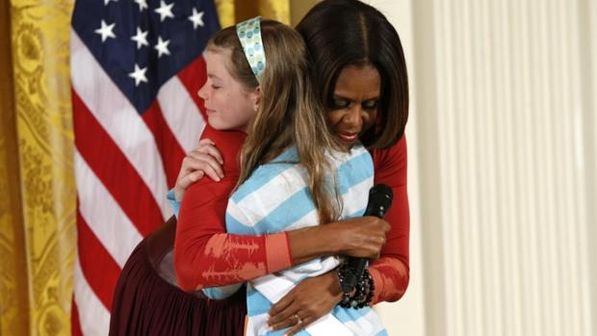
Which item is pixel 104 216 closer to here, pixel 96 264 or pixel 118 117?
pixel 96 264

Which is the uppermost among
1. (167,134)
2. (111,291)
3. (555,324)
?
(167,134)

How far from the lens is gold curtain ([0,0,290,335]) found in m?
2.87

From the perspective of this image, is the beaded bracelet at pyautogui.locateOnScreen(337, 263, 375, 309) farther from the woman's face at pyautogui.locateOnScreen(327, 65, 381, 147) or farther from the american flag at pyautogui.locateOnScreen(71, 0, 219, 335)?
the american flag at pyautogui.locateOnScreen(71, 0, 219, 335)

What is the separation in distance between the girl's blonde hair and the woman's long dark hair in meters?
0.03

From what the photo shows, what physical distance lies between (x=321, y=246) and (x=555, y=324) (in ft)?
5.44

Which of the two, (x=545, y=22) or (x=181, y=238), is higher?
(x=545, y=22)

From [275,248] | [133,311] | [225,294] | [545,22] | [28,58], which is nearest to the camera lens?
[275,248]

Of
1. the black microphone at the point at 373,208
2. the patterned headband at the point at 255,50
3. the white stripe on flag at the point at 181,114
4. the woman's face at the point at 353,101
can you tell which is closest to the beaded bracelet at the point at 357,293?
the black microphone at the point at 373,208

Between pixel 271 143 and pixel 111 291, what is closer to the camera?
pixel 271 143

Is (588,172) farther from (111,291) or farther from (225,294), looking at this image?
(225,294)

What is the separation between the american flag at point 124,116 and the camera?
2879 mm

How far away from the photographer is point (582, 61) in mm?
3080

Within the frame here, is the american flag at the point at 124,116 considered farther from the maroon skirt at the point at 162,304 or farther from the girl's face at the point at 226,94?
the girl's face at the point at 226,94

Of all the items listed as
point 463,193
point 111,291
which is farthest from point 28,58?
point 463,193
